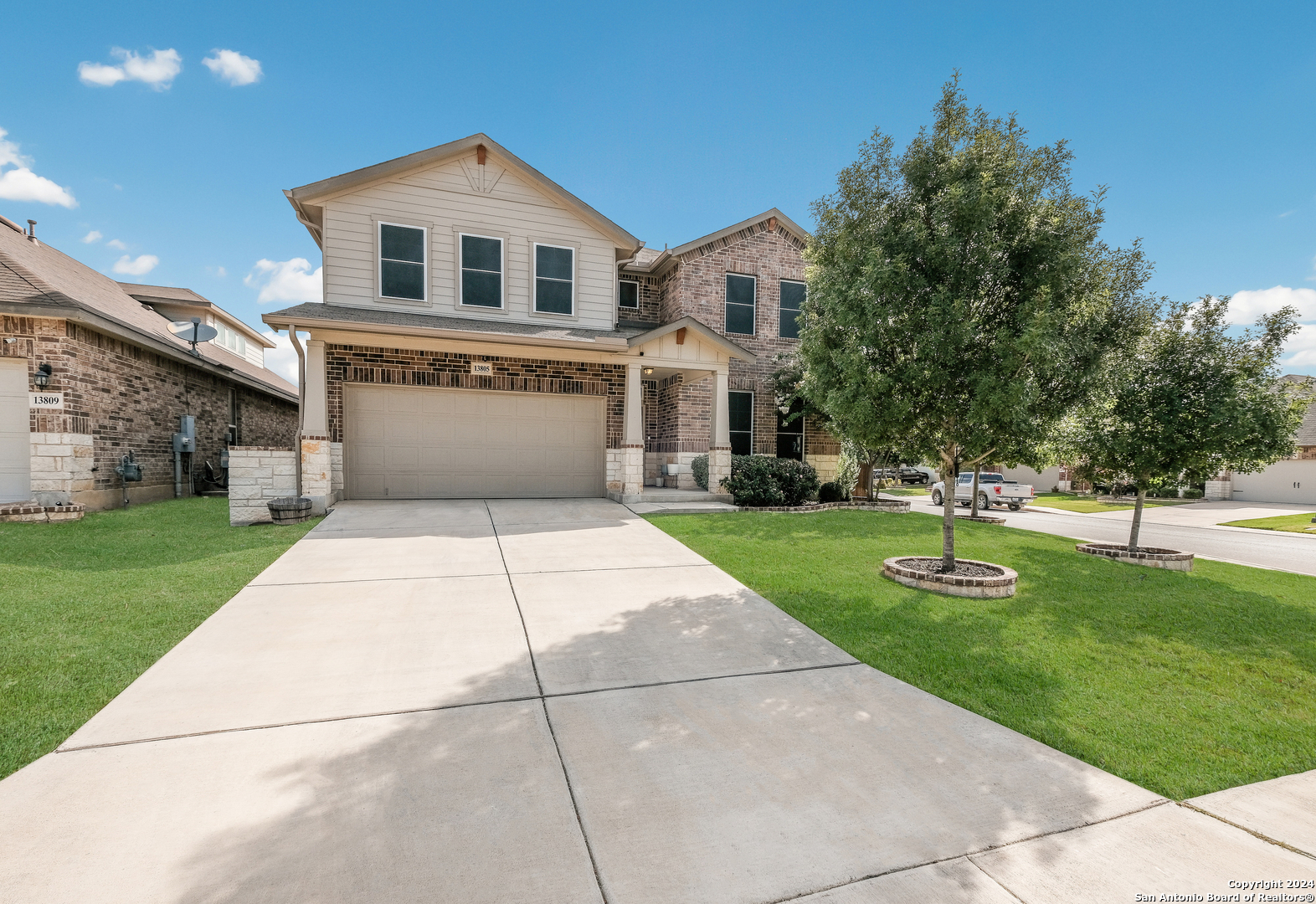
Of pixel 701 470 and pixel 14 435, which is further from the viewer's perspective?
pixel 701 470

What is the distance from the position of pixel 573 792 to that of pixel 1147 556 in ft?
31.1

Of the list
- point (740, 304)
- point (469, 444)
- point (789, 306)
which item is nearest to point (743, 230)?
point (740, 304)

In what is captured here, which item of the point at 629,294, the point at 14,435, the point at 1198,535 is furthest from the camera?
the point at 629,294

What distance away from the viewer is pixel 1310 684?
405cm

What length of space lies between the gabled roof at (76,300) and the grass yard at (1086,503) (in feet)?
89.0

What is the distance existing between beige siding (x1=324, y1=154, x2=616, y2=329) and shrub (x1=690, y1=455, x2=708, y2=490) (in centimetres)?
387

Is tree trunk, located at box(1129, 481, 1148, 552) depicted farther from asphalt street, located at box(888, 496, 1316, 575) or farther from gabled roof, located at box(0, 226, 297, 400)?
gabled roof, located at box(0, 226, 297, 400)

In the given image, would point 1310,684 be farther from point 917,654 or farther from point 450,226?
point 450,226

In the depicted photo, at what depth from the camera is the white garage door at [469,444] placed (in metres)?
11.4

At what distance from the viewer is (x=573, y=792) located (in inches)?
103

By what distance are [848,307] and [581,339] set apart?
20.7 feet

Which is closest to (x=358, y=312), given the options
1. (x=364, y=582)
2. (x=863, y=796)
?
(x=364, y=582)

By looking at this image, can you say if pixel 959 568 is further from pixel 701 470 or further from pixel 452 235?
pixel 452 235

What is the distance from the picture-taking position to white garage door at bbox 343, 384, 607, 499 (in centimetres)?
1138
